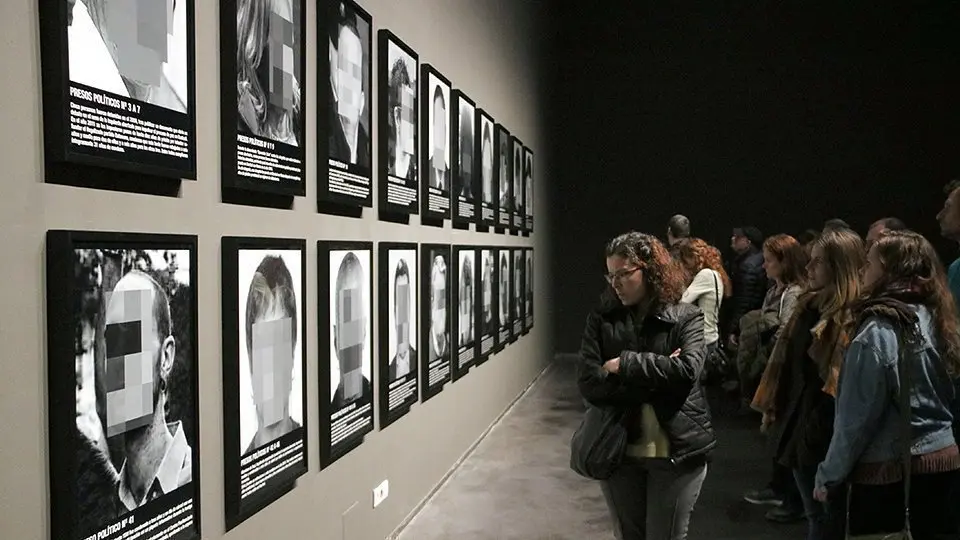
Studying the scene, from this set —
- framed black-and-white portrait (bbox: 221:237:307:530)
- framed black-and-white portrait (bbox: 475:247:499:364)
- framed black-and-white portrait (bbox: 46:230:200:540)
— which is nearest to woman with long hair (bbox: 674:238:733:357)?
framed black-and-white portrait (bbox: 475:247:499:364)

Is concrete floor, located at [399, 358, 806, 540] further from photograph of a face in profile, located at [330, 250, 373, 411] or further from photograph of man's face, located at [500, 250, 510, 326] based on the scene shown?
photograph of a face in profile, located at [330, 250, 373, 411]

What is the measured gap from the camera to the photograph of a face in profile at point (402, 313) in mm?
5305

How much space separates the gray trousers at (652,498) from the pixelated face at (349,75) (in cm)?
230

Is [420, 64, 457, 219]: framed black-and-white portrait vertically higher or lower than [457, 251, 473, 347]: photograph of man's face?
higher

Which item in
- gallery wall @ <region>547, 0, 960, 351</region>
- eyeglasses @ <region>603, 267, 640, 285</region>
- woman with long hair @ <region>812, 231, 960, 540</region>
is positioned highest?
gallery wall @ <region>547, 0, 960, 351</region>

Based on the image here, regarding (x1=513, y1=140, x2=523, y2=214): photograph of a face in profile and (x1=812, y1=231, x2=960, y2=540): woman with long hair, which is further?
(x1=513, y1=140, x2=523, y2=214): photograph of a face in profile

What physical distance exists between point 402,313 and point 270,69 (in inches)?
93.0

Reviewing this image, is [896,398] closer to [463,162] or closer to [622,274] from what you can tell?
[622,274]

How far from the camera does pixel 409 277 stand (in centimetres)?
575

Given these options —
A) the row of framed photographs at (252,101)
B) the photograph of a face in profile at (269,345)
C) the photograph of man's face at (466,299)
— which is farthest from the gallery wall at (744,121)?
the photograph of a face in profile at (269,345)

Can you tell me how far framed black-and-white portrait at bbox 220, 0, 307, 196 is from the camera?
124 inches

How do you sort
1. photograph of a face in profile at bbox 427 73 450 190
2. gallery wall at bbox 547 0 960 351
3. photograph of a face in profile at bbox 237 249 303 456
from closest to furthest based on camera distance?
1. photograph of a face in profile at bbox 237 249 303 456
2. photograph of a face in profile at bbox 427 73 450 190
3. gallery wall at bbox 547 0 960 351

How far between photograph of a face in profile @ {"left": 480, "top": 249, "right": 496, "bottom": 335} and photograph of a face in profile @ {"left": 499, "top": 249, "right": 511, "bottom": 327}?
1.94ft

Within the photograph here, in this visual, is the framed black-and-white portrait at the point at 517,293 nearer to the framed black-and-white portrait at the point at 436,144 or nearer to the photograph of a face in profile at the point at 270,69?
the framed black-and-white portrait at the point at 436,144
